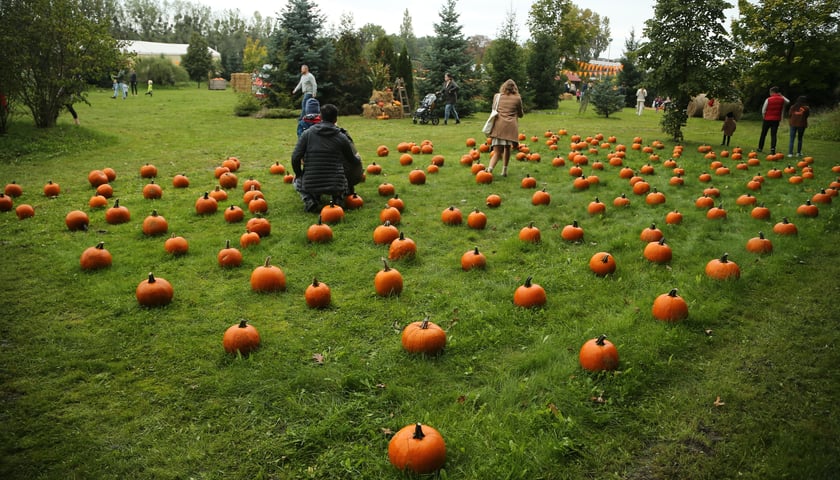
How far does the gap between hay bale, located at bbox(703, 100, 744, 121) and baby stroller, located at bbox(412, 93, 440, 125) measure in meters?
16.2

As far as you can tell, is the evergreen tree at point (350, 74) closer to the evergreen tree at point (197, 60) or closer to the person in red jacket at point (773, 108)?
the person in red jacket at point (773, 108)

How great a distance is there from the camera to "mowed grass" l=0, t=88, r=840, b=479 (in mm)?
3207

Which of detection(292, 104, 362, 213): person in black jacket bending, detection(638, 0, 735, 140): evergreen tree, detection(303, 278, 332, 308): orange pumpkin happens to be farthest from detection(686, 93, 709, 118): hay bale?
detection(303, 278, 332, 308): orange pumpkin

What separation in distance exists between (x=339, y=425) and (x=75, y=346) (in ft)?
8.24

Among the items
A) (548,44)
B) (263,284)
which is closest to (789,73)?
(548,44)

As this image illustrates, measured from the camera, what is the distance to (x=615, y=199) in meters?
8.77

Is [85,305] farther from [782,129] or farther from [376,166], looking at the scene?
[782,129]

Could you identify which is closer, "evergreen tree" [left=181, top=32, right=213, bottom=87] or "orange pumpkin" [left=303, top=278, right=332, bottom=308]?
"orange pumpkin" [left=303, top=278, right=332, bottom=308]

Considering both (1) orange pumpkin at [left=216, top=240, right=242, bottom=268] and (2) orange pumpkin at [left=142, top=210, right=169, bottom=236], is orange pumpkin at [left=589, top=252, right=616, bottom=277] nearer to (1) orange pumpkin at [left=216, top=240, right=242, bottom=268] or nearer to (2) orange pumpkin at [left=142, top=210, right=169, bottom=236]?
(1) orange pumpkin at [left=216, top=240, right=242, bottom=268]

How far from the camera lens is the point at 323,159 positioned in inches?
319

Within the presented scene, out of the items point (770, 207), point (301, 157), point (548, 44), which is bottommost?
point (770, 207)

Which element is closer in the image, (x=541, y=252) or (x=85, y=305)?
(x=85, y=305)

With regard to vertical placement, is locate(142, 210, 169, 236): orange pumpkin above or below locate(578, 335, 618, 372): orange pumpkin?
above

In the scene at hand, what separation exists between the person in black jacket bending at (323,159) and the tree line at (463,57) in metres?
10.2
